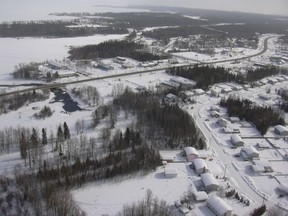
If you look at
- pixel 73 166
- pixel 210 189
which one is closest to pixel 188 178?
pixel 210 189

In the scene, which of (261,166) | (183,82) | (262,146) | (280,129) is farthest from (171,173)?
(183,82)

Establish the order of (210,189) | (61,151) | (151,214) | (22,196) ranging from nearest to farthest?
(151,214), (22,196), (210,189), (61,151)

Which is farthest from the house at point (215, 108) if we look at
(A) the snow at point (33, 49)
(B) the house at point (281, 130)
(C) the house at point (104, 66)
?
(A) the snow at point (33, 49)

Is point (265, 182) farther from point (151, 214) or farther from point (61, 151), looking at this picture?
point (61, 151)

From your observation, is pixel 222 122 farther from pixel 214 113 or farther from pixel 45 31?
pixel 45 31

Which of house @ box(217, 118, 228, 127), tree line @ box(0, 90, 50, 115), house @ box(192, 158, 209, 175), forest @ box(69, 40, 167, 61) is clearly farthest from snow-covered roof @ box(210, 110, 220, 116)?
forest @ box(69, 40, 167, 61)

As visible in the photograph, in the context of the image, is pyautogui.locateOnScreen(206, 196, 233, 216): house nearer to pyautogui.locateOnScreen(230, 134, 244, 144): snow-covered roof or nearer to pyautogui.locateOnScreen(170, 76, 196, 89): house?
pyautogui.locateOnScreen(230, 134, 244, 144): snow-covered roof

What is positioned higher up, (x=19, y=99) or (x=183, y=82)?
(x=183, y=82)
